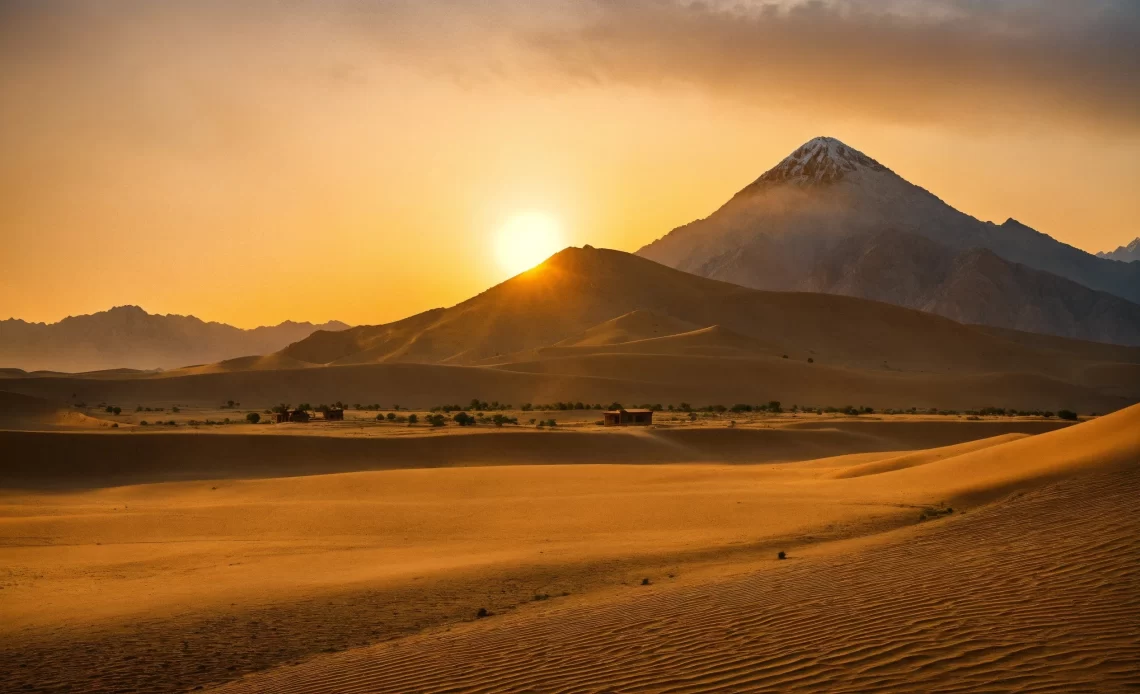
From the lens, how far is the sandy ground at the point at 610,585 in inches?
333

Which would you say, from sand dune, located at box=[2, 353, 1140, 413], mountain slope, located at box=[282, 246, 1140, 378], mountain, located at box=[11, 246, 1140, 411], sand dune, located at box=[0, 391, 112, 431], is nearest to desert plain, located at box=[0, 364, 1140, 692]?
sand dune, located at box=[0, 391, 112, 431]

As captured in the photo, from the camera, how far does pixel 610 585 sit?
43.5ft

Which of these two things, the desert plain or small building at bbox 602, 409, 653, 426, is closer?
the desert plain

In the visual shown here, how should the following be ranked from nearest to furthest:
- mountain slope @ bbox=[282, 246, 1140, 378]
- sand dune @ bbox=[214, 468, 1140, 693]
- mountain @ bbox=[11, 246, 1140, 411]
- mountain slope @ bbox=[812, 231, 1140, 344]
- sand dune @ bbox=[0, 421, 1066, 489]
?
sand dune @ bbox=[214, 468, 1140, 693] < sand dune @ bbox=[0, 421, 1066, 489] < mountain @ bbox=[11, 246, 1140, 411] < mountain slope @ bbox=[282, 246, 1140, 378] < mountain slope @ bbox=[812, 231, 1140, 344]

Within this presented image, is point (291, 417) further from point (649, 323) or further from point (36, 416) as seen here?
point (649, 323)

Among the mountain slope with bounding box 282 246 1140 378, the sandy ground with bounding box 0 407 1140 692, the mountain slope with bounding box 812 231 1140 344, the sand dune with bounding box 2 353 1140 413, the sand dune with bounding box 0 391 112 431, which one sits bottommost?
the sandy ground with bounding box 0 407 1140 692

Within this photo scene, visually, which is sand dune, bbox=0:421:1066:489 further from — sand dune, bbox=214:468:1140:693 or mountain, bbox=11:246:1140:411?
mountain, bbox=11:246:1140:411

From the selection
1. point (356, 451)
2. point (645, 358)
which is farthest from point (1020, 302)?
point (356, 451)

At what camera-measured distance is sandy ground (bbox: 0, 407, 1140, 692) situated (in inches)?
333

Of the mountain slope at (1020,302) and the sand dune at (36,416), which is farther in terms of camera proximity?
the mountain slope at (1020,302)

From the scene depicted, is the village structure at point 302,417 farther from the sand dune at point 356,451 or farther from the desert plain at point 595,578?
the desert plain at point 595,578

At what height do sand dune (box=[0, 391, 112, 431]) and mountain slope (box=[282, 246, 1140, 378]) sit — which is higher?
mountain slope (box=[282, 246, 1140, 378])

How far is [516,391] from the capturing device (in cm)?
7306

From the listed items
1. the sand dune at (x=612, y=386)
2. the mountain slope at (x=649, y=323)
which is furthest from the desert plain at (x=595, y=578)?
the mountain slope at (x=649, y=323)
